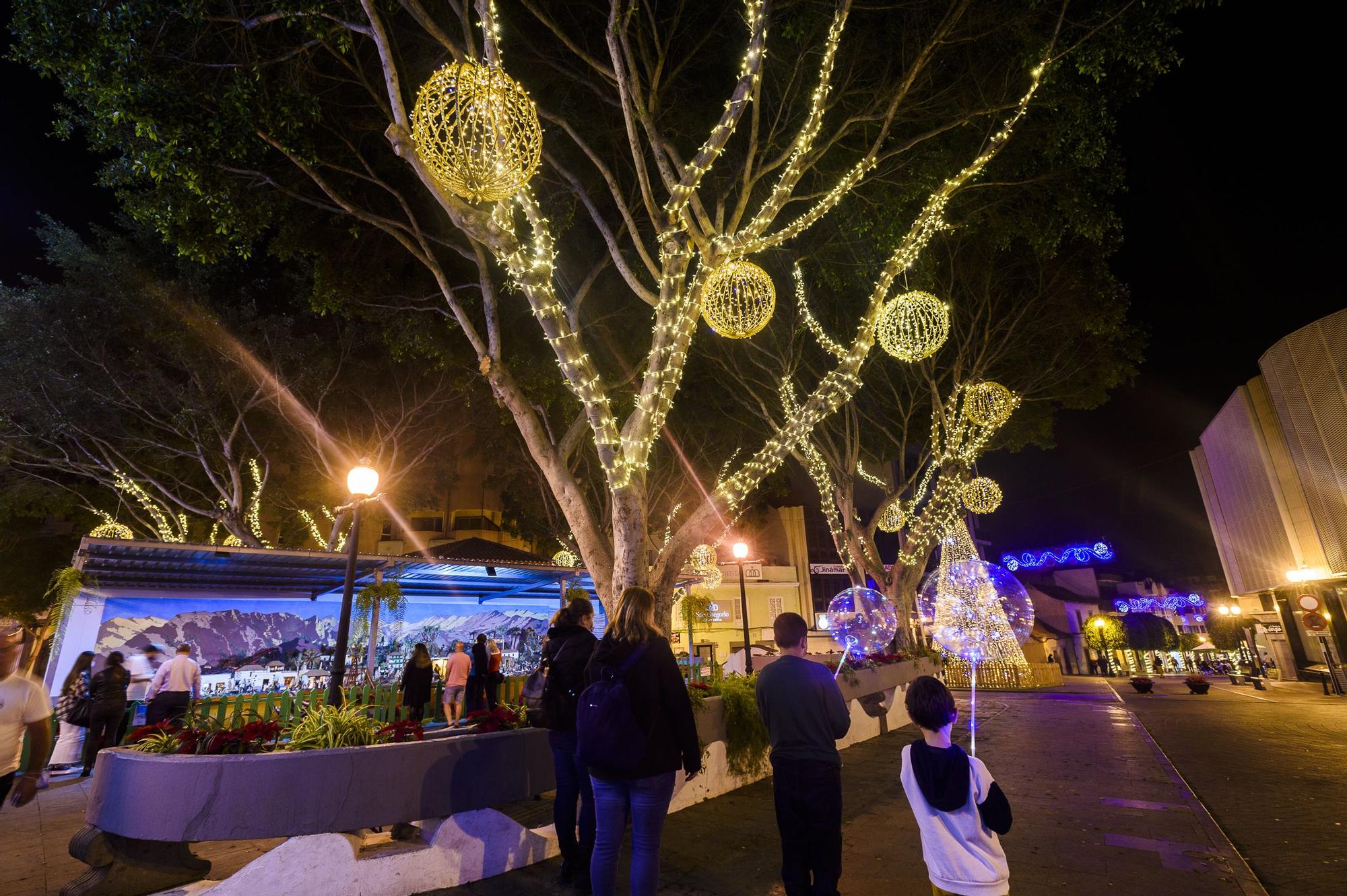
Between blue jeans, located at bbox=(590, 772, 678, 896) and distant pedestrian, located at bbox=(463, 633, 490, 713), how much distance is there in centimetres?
778

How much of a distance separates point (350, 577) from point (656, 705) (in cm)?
426

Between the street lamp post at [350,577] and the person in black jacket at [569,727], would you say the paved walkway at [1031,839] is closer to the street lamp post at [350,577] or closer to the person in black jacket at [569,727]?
the person in black jacket at [569,727]

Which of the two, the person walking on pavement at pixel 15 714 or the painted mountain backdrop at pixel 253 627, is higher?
the painted mountain backdrop at pixel 253 627

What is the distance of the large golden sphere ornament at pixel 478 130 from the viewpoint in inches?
190

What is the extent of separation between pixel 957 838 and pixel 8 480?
24492 mm

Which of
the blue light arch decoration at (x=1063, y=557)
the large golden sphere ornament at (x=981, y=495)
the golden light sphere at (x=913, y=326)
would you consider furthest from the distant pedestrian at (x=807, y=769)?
the blue light arch decoration at (x=1063, y=557)

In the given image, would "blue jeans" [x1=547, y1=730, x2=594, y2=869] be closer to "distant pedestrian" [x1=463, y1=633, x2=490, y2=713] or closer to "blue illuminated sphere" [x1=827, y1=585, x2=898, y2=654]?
"blue illuminated sphere" [x1=827, y1=585, x2=898, y2=654]

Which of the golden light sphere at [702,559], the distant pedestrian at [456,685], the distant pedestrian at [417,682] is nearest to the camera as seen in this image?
the distant pedestrian at [417,682]

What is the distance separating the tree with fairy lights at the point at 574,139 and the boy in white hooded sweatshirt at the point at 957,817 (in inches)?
153

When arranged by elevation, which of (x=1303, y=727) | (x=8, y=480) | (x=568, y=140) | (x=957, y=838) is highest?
(x=568, y=140)

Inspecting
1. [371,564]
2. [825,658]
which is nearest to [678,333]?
[825,658]

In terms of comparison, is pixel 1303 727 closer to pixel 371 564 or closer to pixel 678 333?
pixel 678 333

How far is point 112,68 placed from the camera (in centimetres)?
636

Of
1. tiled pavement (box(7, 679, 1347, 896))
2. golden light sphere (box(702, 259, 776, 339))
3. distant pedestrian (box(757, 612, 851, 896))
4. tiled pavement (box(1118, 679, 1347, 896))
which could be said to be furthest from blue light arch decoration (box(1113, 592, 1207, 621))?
distant pedestrian (box(757, 612, 851, 896))
